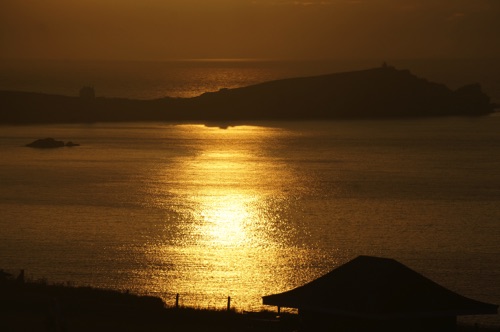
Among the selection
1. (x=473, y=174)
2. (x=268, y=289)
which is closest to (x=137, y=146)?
(x=473, y=174)

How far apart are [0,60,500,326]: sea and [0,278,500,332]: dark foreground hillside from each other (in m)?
6.61

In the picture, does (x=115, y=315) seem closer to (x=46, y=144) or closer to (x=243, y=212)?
(x=243, y=212)

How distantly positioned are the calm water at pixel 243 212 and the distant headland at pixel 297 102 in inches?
1058

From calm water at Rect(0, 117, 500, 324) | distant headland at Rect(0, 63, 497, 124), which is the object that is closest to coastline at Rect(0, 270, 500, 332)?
calm water at Rect(0, 117, 500, 324)

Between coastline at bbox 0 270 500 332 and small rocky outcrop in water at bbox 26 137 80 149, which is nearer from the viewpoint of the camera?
coastline at bbox 0 270 500 332

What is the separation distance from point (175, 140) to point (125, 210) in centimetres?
4625

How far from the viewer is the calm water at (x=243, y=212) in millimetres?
32062

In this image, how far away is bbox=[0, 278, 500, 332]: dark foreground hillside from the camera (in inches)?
657

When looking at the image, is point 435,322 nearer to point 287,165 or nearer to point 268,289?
point 268,289

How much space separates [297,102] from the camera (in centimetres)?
12719

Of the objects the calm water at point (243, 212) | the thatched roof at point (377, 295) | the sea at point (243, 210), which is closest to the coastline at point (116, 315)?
the thatched roof at point (377, 295)

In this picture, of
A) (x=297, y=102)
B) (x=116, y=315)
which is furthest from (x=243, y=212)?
(x=297, y=102)

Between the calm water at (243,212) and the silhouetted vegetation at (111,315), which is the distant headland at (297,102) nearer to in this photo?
the calm water at (243,212)

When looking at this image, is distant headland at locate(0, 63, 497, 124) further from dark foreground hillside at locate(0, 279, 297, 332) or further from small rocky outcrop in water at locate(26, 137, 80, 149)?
dark foreground hillside at locate(0, 279, 297, 332)
